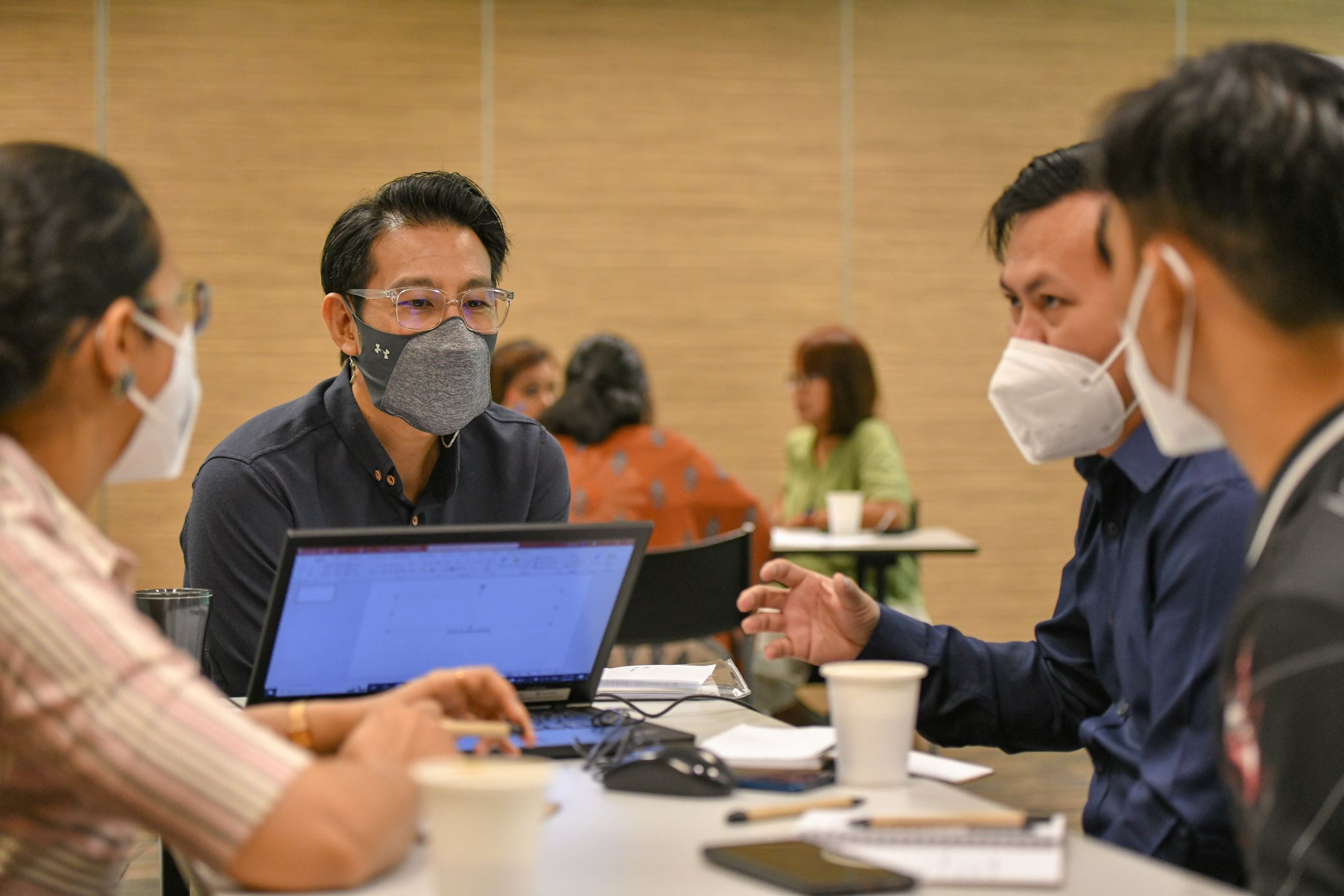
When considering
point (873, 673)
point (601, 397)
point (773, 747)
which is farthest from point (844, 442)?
point (873, 673)

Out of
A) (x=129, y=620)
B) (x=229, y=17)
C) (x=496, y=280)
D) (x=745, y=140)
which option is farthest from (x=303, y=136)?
(x=129, y=620)

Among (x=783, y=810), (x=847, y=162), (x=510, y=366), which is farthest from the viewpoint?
(x=847, y=162)

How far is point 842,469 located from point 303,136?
268 centimetres

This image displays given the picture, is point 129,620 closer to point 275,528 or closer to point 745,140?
point 275,528

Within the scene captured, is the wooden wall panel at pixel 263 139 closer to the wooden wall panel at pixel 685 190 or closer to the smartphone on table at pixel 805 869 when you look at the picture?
the wooden wall panel at pixel 685 190

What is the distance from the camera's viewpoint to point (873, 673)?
1.28m

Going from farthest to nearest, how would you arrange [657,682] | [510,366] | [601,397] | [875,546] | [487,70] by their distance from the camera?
[487,70] → [510,366] → [875,546] → [601,397] → [657,682]

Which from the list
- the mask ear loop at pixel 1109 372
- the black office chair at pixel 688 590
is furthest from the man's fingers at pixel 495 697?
the black office chair at pixel 688 590

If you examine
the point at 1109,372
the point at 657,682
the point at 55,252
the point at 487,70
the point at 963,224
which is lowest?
the point at 657,682

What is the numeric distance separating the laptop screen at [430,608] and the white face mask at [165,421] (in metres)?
0.17

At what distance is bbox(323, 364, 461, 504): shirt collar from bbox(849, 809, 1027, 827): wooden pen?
122cm

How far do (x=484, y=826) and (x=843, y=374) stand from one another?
3759 mm

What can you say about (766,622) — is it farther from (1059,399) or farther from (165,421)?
(165,421)

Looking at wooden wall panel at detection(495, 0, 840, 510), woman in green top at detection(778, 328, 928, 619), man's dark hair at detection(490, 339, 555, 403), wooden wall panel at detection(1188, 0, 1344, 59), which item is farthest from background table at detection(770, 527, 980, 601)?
wooden wall panel at detection(1188, 0, 1344, 59)
